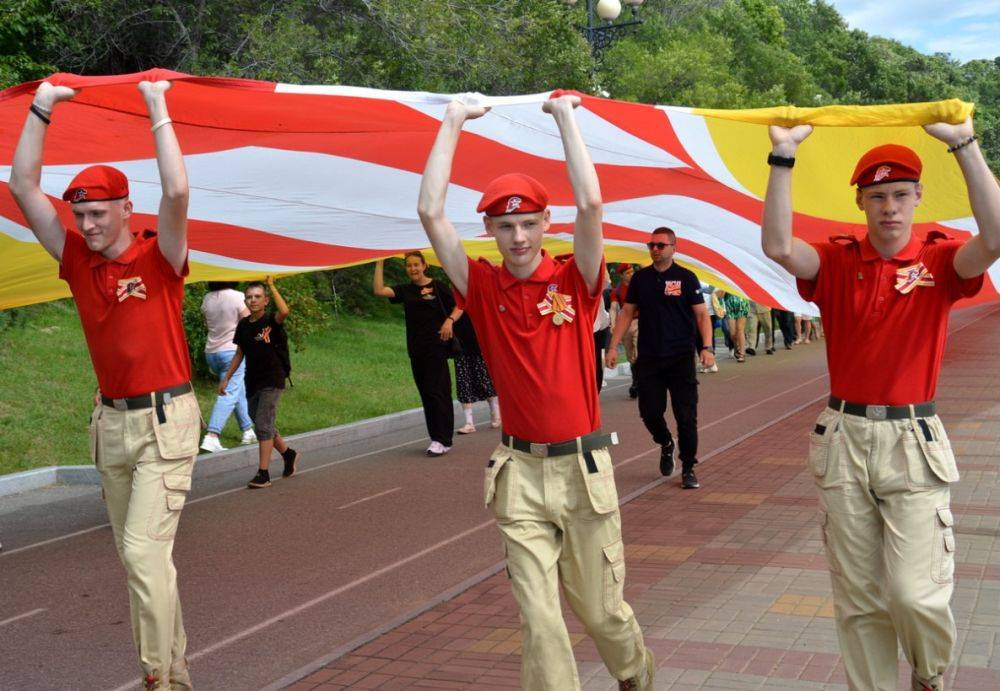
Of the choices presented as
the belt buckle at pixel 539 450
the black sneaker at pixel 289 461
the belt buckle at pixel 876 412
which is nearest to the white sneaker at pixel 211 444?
the black sneaker at pixel 289 461

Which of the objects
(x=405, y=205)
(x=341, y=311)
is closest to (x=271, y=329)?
(x=405, y=205)

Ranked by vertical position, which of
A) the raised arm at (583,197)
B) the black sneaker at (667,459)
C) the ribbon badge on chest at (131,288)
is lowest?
the black sneaker at (667,459)

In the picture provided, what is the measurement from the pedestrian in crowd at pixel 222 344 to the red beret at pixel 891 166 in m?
8.99

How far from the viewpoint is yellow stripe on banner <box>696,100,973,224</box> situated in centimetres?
559

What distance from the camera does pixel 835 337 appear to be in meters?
4.37

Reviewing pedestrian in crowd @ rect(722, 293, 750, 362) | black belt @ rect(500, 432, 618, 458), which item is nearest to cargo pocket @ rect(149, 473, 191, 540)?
black belt @ rect(500, 432, 618, 458)

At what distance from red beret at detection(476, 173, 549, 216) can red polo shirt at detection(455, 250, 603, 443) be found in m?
0.25

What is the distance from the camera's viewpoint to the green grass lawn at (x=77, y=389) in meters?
13.1

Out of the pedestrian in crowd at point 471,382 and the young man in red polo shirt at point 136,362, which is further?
the pedestrian in crowd at point 471,382

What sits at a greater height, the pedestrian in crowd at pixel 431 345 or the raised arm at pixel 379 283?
the raised arm at pixel 379 283

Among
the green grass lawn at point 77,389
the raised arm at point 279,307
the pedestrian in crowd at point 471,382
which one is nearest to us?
the raised arm at point 279,307

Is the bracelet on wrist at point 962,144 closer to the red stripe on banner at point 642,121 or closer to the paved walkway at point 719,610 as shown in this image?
the red stripe on banner at point 642,121

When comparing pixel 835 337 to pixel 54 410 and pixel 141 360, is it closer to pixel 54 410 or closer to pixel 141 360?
pixel 141 360

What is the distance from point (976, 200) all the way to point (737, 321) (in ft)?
65.5
